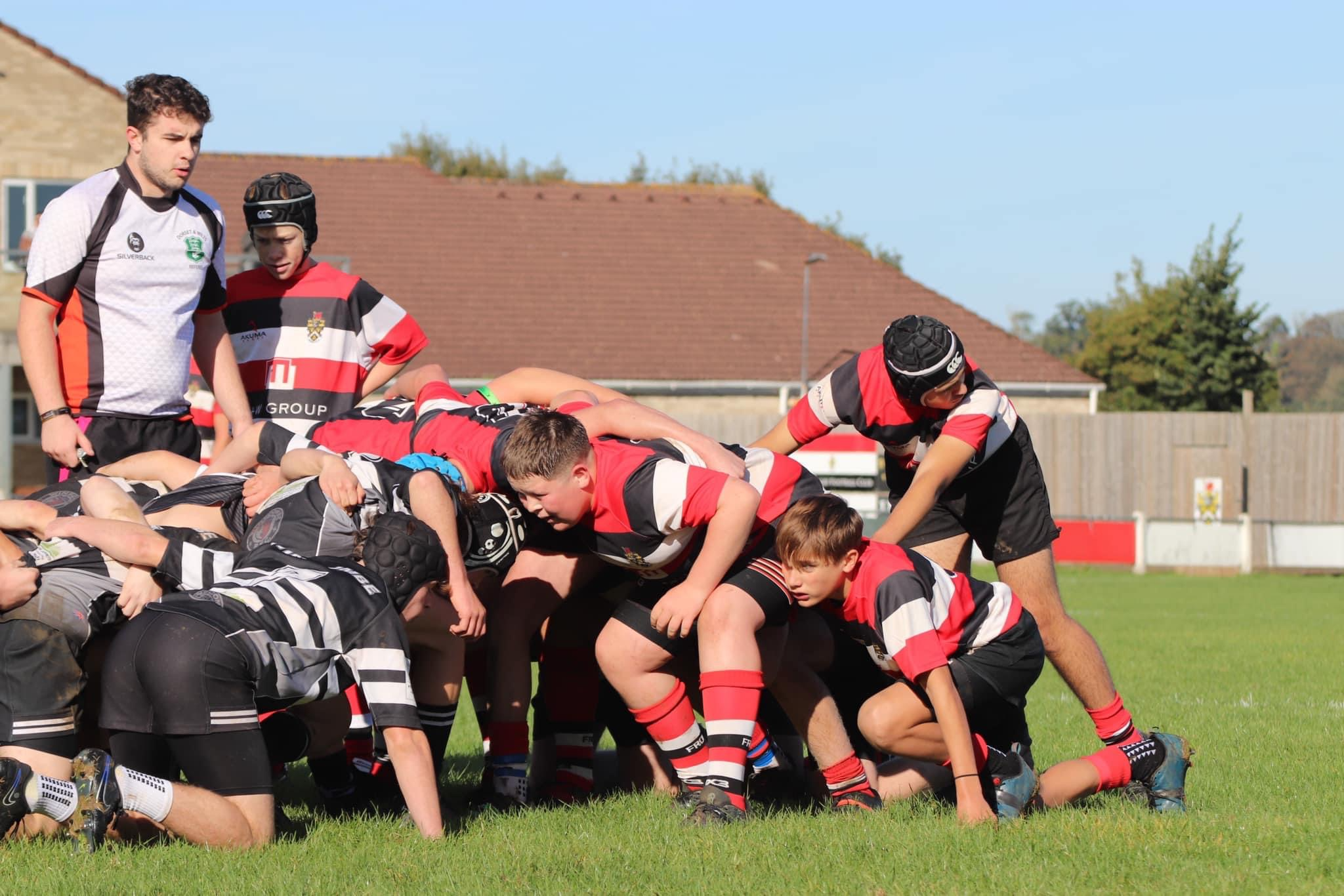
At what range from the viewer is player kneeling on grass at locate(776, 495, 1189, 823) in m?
4.79

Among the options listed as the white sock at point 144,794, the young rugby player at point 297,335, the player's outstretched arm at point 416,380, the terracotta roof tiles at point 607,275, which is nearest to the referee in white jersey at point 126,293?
the young rugby player at point 297,335

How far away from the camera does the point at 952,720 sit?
4.70m

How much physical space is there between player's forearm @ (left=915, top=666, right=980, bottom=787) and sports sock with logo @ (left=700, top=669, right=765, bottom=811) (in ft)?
1.89

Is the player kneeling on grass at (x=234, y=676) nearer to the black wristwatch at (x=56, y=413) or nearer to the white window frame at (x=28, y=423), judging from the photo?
the black wristwatch at (x=56, y=413)

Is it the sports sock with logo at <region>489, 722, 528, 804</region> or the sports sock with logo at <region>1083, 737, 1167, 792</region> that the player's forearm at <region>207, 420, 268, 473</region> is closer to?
the sports sock with logo at <region>489, 722, 528, 804</region>

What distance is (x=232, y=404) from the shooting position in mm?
6293

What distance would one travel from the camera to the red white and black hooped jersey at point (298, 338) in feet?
21.9

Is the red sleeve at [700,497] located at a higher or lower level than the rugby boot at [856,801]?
higher

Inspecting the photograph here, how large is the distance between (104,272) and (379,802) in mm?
2380

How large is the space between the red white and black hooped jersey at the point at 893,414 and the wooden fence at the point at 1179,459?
20755 mm

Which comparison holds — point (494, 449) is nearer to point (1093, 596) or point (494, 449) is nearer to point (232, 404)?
point (232, 404)

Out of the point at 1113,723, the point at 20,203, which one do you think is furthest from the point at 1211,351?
the point at 1113,723

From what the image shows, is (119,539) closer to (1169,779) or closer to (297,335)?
(297,335)

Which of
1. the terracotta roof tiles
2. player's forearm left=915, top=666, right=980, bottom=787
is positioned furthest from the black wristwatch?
the terracotta roof tiles
